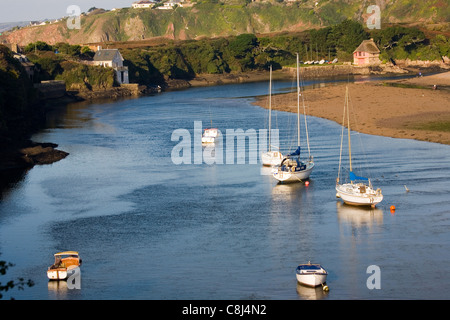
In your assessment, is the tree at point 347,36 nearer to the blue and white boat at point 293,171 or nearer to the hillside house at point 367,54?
the hillside house at point 367,54

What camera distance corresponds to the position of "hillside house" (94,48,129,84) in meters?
107

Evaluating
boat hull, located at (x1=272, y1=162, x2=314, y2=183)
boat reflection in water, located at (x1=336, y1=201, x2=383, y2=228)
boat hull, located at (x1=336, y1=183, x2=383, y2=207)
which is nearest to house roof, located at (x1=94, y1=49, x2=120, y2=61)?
boat hull, located at (x1=272, y1=162, x2=314, y2=183)

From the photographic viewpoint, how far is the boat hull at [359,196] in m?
33.1

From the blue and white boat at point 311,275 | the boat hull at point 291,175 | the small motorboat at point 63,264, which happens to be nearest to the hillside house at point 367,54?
the boat hull at point 291,175

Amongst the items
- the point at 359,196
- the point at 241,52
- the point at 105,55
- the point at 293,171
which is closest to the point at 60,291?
the point at 359,196

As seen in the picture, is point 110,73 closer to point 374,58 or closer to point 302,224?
point 374,58

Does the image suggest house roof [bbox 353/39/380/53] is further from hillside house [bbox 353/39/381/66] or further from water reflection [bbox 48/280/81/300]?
water reflection [bbox 48/280/81/300]

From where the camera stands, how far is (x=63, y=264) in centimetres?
2612

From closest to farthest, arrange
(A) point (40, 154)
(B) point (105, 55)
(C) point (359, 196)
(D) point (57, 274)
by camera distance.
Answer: (D) point (57, 274) < (C) point (359, 196) < (A) point (40, 154) < (B) point (105, 55)

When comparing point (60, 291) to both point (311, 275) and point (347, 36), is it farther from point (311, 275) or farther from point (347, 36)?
point (347, 36)

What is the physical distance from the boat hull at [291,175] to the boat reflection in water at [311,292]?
15.0 metres

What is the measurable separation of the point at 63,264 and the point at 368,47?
102 m
